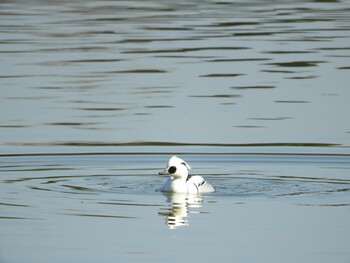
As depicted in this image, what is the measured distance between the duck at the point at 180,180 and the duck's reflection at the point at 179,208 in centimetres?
6

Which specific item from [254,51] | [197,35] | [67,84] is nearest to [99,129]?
[67,84]

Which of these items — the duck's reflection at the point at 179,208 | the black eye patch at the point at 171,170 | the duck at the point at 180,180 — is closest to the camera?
the duck's reflection at the point at 179,208

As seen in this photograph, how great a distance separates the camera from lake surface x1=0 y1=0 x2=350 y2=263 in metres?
11.2

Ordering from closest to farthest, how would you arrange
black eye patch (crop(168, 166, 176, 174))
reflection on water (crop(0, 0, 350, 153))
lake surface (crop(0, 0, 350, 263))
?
lake surface (crop(0, 0, 350, 263))
black eye patch (crop(168, 166, 176, 174))
reflection on water (crop(0, 0, 350, 153))

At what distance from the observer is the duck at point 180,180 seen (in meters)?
13.4

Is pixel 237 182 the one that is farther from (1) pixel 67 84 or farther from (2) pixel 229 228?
(1) pixel 67 84

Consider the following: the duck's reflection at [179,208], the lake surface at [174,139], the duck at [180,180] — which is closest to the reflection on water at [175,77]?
the lake surface at [174,139]

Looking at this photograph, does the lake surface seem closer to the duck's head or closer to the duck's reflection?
the duck's reflection

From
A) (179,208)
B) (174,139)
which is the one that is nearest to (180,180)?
(179,208)

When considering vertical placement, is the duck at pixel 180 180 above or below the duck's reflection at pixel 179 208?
above

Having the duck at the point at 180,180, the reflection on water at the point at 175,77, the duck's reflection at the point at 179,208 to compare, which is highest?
the reflection on water at the point at 175,77

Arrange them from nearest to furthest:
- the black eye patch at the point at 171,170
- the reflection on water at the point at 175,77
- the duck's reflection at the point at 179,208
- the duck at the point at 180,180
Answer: the duck's reflection at the point at 179,208
the duck at the point at 180,180
the black eye patch at the point at 171,170
the reflection on water at the point at 175,77

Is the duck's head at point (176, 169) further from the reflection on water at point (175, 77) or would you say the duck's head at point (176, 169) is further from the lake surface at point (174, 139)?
the reflection on water at point (175, 77)

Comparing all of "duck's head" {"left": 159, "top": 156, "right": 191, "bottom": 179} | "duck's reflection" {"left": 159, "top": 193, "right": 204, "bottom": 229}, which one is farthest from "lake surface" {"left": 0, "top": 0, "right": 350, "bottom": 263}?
"duck's head" {"left": 159, "top": 156, "right": 191, "bottom": 179}
